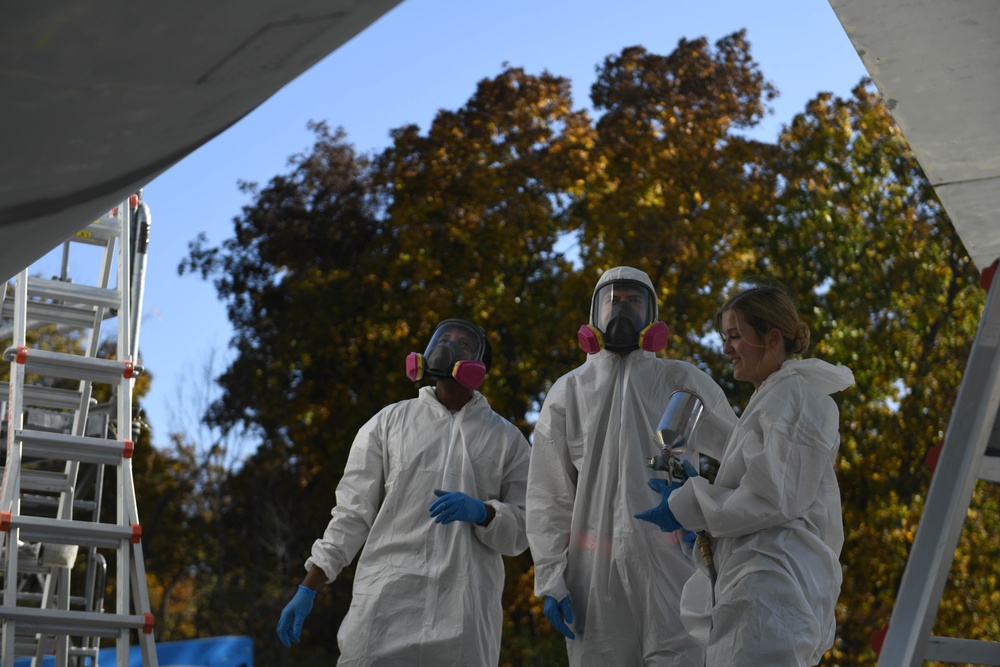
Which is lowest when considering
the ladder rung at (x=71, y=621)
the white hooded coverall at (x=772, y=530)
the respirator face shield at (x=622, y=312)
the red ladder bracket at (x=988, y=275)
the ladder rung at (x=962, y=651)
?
the ladder rung at (x=71, y=621)

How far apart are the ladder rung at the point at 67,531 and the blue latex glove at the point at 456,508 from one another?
→ 105cm

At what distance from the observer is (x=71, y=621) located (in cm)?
399

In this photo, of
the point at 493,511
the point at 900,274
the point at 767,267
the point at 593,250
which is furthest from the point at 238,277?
the point at 493,511

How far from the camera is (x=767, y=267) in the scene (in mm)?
13648

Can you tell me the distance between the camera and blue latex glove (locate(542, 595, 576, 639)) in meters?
3.55

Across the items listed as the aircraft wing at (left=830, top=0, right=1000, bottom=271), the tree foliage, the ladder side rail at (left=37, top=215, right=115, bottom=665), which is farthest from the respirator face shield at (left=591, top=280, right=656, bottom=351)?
the tree foliage

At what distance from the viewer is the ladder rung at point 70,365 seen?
14.3 ft

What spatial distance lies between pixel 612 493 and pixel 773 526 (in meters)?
1.01

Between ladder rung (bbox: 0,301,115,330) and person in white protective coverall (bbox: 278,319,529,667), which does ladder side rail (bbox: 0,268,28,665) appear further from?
person in white protective coverall (bbox: 278,319,529,667)

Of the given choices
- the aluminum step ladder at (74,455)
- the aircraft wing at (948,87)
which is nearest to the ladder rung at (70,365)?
the aluminum step ladder at (74,455)

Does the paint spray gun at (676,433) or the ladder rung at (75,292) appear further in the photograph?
the ladder rung at (75,292)

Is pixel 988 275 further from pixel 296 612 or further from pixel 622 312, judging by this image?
pixel 296 612

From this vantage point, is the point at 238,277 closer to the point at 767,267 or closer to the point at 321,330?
the point at 321,330

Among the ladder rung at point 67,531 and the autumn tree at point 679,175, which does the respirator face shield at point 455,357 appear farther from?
the autumn tree at point 679,175
